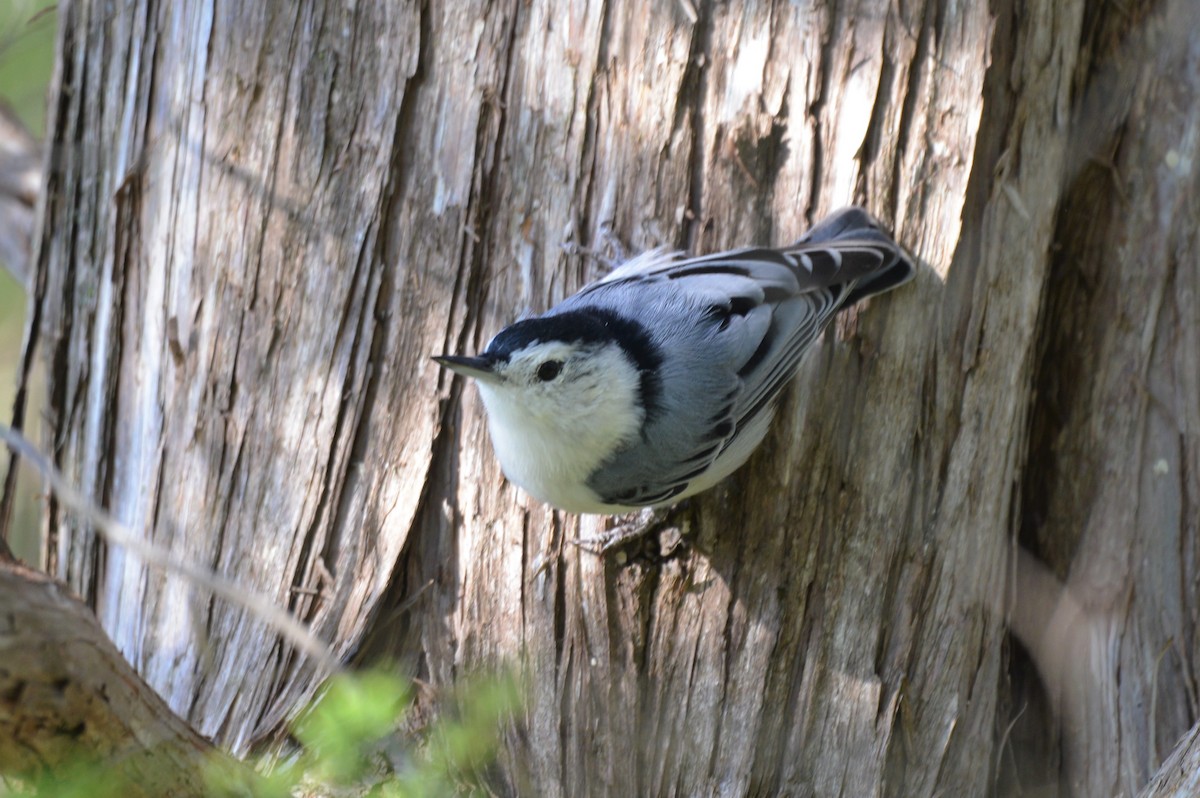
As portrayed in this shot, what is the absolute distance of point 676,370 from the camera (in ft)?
7.09

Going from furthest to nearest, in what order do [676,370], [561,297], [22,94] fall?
[22,94]
[561,297]
[676,370]

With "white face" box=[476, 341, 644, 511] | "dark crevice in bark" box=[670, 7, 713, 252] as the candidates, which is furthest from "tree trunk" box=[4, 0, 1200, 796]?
"white face" box=[476, 341, 644, 511]

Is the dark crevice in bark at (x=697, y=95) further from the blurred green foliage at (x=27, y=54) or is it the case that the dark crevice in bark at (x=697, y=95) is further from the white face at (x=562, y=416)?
the blurred green foliage at (x=27, y=54)

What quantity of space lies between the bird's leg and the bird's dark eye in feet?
1.30

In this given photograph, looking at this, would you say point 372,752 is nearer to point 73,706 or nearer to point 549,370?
point 73,706

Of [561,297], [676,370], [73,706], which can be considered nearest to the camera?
[73,706]

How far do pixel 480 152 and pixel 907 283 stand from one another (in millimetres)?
949

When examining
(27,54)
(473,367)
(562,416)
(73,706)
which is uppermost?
(27,54)

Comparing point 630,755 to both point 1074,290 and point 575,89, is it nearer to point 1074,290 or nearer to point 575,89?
point 575,89

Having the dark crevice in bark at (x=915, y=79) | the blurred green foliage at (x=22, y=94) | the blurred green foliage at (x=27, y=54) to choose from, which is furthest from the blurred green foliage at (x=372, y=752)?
the blurred green foliage at (x=27, y=54)

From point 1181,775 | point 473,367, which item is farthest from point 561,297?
point 1181,775

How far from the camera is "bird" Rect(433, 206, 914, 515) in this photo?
6.77ft

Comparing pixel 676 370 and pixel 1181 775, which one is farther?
pixel 676 370

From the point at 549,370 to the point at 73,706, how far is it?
999mm
